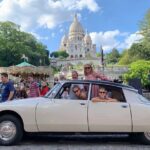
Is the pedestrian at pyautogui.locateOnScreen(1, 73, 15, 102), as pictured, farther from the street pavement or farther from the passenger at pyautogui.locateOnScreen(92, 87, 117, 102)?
the passenger at pyautogui.locateOnScreen(92, 87, 117, 102)

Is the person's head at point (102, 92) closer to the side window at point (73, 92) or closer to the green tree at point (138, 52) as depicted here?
the side window at point (73, 92)

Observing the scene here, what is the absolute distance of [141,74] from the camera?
7694 cm

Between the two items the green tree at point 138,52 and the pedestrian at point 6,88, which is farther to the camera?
the green tree at point 138,52

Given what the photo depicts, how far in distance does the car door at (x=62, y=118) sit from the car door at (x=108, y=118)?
0.18 m

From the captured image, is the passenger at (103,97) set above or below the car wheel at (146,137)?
above

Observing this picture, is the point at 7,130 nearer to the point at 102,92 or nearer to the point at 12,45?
the point at 102,92

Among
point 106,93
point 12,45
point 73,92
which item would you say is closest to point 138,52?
point 12,45

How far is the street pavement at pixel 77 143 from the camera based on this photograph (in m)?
9.98

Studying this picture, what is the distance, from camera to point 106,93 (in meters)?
10.7

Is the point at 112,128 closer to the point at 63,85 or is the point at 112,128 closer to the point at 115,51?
the point at 63,85

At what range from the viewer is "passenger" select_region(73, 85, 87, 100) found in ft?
34.7

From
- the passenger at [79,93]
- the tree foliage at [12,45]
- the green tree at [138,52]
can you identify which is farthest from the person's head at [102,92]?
the green tree at [138,52]

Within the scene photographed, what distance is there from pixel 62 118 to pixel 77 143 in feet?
2.79

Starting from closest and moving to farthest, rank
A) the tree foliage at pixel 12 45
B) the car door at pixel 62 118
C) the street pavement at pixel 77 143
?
the street pavement at pixel 77 143 < the car door at pixel 62 118 < the tree foliage at pixel 12 45
